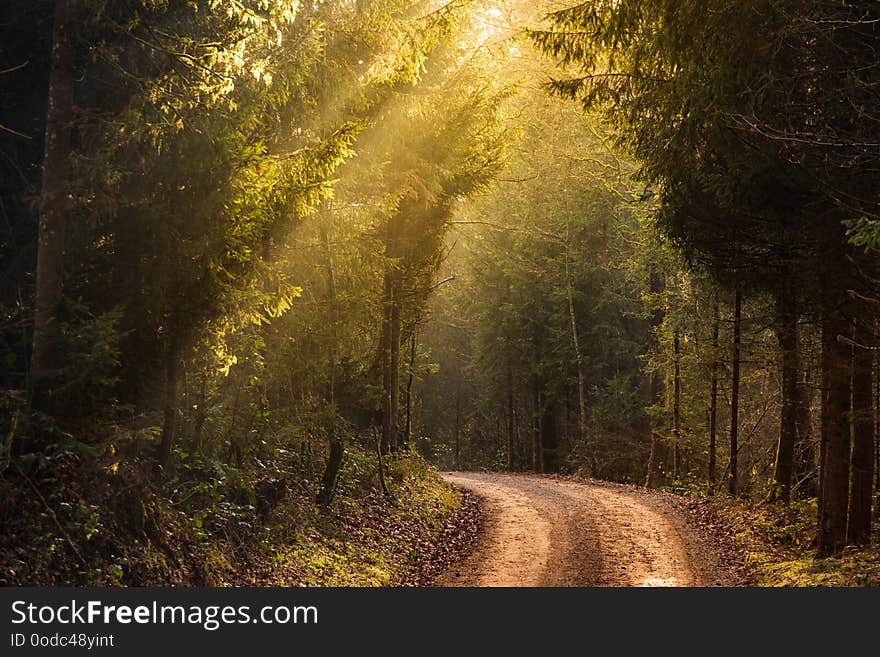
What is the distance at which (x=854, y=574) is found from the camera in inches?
429

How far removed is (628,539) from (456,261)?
35.0 meters

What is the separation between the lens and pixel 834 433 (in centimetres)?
1236

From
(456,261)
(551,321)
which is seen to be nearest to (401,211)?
(551,321)

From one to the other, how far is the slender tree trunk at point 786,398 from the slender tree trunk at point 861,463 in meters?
2.69

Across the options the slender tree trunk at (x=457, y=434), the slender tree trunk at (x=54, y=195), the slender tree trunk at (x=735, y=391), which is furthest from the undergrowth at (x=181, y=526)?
the slender tree trunk at (x=457, y=434)

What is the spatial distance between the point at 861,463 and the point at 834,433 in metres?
0.77

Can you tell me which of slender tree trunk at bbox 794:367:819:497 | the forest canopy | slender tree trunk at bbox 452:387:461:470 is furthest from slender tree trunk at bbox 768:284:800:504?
slender tree trunk at bbox 452:387:461:470

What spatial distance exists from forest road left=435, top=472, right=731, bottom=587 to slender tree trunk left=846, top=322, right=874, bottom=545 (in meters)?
2.12

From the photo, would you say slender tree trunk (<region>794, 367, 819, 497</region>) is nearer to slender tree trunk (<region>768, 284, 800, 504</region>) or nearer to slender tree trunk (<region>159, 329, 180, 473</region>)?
slender tree trunk (<region>768, 284, 800, 504</region>)

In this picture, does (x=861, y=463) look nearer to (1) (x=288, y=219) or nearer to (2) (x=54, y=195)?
(1) (x=288, y=219)

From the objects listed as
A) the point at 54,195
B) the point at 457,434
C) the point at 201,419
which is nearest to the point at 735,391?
the point at 201,419

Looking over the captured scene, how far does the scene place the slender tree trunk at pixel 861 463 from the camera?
12289 millimetres

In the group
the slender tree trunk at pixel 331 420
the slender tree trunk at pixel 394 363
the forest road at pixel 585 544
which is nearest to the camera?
the forest road at pixel 585 544

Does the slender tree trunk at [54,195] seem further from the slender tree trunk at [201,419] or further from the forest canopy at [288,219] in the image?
the slender tree trunk at [201,419]
